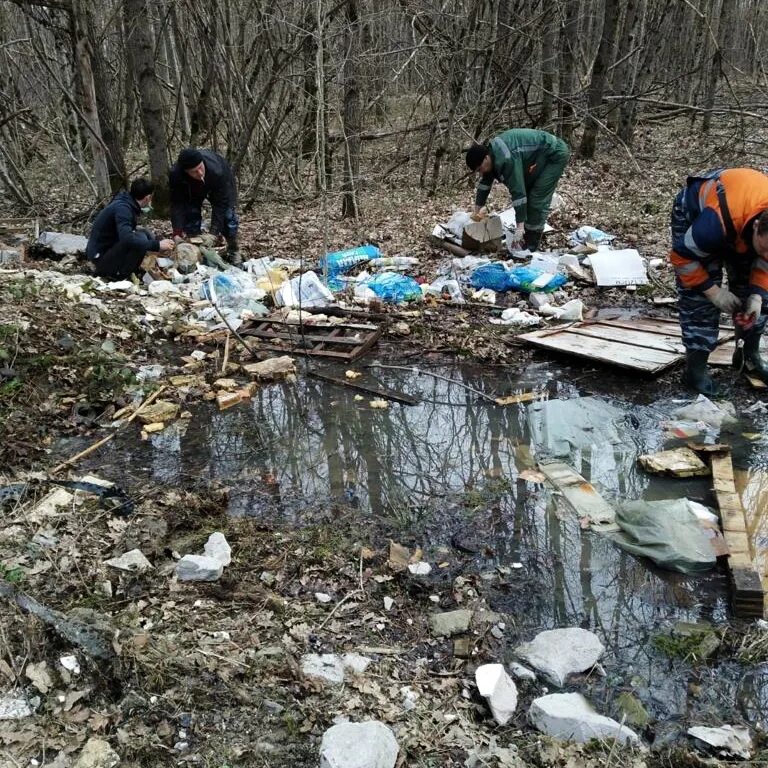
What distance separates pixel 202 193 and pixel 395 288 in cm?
247

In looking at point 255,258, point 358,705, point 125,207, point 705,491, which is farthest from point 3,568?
point 255,258

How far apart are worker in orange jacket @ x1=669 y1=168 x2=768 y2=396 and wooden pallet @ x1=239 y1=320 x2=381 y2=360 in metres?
2.52

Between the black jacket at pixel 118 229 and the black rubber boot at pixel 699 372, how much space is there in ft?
16.8

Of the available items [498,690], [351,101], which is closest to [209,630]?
[498,690]

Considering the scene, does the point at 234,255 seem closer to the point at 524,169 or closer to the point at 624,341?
the point at 524,169

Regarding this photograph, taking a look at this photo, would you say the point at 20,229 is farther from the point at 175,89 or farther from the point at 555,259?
the point at 555,259

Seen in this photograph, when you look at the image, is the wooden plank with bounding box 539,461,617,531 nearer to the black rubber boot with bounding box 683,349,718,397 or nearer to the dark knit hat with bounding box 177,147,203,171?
the black rubber boot with bounding box 683,349,718,397

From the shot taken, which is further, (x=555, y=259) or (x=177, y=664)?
(x=555, y=259)

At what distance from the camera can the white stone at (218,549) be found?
9.62 ft

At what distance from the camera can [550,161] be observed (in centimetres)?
714

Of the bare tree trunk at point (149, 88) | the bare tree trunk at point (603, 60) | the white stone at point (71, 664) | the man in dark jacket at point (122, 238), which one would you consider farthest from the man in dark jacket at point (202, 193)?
the bare tree trunk at point (603, 60)

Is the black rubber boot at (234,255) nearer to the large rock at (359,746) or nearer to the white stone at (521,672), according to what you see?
the white stone at (521,672)

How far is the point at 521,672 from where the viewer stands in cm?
242

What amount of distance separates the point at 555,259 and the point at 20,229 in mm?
6630
